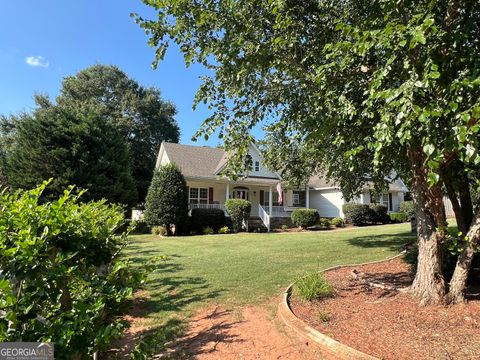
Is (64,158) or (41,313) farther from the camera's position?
(64,158)

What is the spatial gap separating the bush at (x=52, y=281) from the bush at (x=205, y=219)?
18280mm

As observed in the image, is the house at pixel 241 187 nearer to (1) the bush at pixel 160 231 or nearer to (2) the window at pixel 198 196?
(2) the window at pixel 198 196

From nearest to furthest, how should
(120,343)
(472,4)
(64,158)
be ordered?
(472,4), (120,343), (64,158)

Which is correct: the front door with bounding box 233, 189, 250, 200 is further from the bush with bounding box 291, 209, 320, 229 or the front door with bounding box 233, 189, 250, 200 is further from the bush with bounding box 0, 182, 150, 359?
the bush with bounding box 0, 182, 150, 359

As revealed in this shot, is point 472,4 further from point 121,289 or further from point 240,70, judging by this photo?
point 121,289

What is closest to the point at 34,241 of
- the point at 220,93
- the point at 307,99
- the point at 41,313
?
the point at 41,313

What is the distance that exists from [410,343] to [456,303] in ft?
5.09

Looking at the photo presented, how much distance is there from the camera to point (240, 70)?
5.33 meters

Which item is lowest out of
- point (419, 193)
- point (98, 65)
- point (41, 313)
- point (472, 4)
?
point (41, 313)

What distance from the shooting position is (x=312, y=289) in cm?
563

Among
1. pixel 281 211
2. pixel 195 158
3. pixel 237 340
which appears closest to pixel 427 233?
pixel 237 340

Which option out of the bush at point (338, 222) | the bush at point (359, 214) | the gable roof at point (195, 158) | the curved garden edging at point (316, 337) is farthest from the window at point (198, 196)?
the curved garden edging at point (316, 337)

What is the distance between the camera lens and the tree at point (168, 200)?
65.2 ft

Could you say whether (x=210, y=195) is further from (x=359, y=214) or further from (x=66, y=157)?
(x=359, y=214)
